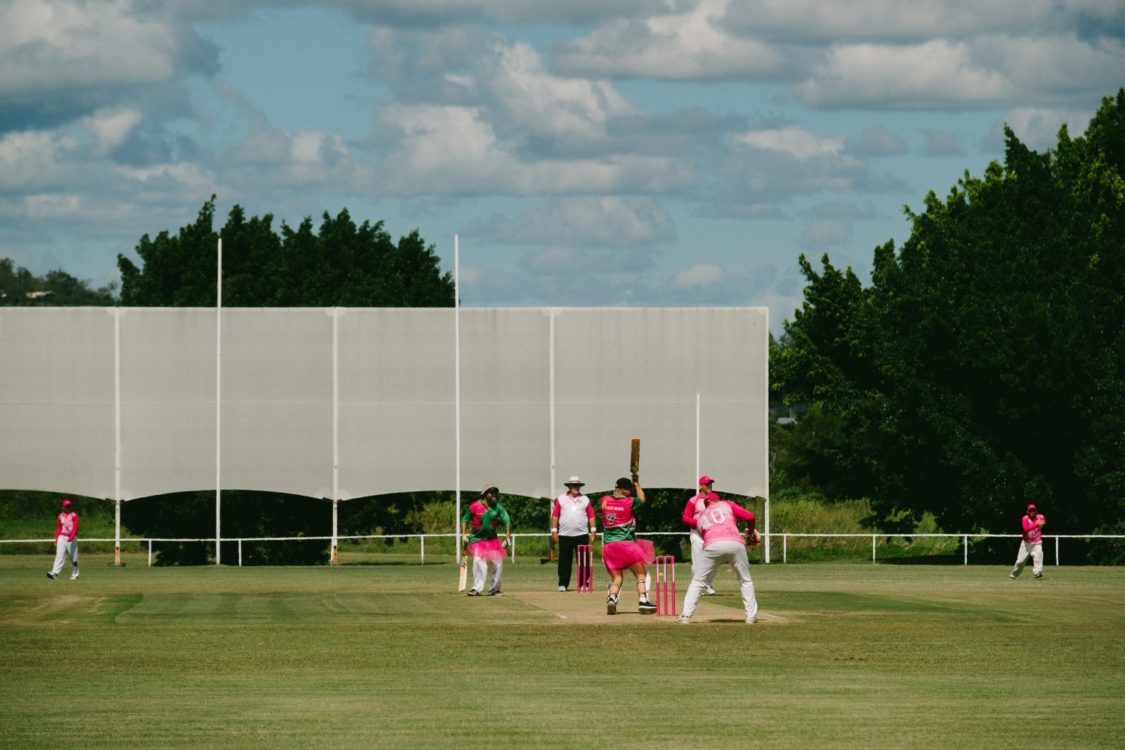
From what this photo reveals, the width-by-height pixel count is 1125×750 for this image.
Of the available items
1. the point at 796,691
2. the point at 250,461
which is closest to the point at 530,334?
the point at 250,461

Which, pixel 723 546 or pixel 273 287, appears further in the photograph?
pixel 273 287

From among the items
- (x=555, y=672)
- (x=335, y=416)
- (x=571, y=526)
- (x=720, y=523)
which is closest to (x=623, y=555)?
(x=720, y=523)

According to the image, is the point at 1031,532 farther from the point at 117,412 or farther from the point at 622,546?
the point at 117,412

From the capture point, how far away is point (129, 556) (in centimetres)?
6100

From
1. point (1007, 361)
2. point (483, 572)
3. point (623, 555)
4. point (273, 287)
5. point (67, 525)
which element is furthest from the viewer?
point (273, 287)

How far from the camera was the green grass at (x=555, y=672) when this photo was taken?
41.4ft

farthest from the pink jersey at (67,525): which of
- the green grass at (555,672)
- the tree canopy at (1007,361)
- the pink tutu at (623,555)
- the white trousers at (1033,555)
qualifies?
the tree canopy at (1007,361)

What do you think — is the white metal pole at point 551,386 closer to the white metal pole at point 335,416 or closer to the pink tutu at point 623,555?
the white metal pole at point 335,416

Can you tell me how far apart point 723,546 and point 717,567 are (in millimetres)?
569

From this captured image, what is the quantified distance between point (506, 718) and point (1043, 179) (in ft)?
145

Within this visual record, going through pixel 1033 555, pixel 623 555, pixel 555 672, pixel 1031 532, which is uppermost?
pixel 623 555

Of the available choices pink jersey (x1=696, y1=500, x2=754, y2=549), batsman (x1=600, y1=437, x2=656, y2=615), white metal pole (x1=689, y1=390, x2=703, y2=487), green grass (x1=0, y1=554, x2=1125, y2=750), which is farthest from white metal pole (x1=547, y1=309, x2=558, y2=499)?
pink jersey (x1=696, y1=500, x2=754, y2=549)

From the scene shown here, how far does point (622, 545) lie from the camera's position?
24.2 metres

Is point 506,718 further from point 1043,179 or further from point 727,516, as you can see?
point 1043,179
